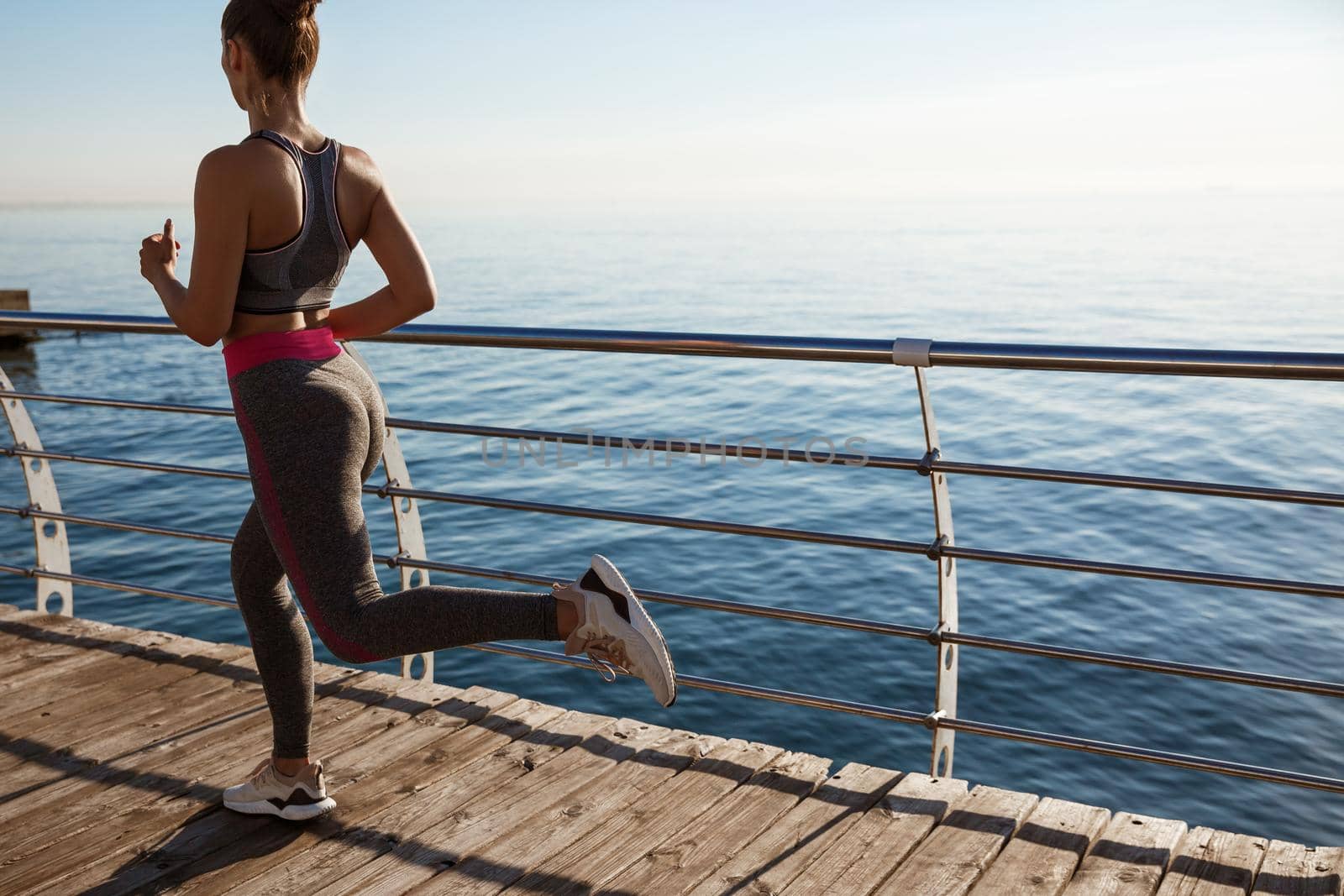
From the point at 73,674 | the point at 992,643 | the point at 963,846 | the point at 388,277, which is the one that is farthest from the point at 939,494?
the point at 73,674

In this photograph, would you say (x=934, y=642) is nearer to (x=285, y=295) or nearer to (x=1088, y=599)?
(x=285, y=295)

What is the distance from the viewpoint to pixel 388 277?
2.19m

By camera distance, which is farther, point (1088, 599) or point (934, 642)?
point (1088, 599)

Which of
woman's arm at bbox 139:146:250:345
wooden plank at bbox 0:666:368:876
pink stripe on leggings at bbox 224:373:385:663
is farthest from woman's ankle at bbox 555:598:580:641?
wooden plank at bbox 0:666:368:876

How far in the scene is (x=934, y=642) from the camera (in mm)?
2545

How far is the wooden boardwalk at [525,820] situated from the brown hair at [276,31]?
148 centimetres

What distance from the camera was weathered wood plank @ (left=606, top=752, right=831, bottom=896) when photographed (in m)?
2.12

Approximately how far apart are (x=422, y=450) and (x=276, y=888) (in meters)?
14.8

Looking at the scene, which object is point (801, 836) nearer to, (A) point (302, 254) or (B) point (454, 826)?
(B) point (454, 826)

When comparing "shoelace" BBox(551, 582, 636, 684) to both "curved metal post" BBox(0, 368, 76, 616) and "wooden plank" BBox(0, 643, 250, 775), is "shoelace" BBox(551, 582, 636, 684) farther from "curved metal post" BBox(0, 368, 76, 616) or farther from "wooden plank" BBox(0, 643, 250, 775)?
"curved metal post" BBox(0, 368, 76, 616)

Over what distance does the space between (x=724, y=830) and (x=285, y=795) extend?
0.93m

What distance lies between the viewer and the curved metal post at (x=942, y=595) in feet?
7.86

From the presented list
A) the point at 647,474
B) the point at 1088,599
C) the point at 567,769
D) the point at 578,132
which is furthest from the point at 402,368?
the point at 578,132

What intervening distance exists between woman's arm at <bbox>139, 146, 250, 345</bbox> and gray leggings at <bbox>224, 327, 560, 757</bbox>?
9 centimetres
